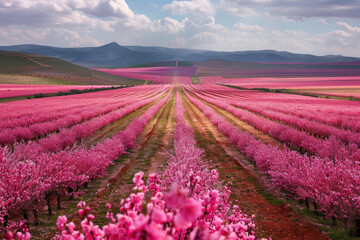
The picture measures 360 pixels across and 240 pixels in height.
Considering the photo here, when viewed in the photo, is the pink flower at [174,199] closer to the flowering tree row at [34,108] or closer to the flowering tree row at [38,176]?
the flowering tree row at [38,176]

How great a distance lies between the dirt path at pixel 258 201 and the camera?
5.68 m

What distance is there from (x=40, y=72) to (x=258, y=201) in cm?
9410

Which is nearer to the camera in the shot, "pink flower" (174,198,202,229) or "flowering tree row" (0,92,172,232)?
"pink flower" (174,198,202,229)

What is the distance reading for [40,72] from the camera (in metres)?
87.4

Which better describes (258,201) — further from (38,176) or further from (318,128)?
(318,128)

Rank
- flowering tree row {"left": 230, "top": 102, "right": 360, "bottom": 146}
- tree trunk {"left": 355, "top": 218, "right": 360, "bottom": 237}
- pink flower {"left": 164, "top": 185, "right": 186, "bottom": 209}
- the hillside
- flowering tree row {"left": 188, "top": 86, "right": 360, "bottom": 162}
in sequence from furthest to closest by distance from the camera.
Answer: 1. the hillside
2. flowering tree row {"left": 230, "top": 102, "right": 360, "bottom": 146}
3. flowering tree row {"left": 188, "top": 86, "right": 360, "bottom": 162}
4. tree trunk {"left": 355, "top": 218, "right": 360, "bottom": 237}
5. pink flower {"left": 164, "top": 185, "right": 186, "bottom": 209}

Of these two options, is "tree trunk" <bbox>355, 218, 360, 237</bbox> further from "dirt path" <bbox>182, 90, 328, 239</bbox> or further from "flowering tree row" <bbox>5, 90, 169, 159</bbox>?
"flowering tree row" <bbox>5, 90, 169, 159</bbox>

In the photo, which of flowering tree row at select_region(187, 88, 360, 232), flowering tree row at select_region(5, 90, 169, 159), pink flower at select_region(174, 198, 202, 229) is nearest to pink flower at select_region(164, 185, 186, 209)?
pink flower at select_region(174, 198, 202, 229)

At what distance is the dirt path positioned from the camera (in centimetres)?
568

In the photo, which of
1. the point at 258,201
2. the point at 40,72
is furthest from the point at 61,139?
the point at 40,72

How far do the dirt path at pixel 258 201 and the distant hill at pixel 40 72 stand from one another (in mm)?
69443

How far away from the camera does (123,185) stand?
8297 mm

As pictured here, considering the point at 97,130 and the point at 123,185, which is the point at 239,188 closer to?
the point at 123,185

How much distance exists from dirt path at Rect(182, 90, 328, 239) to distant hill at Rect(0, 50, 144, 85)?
228 ft
